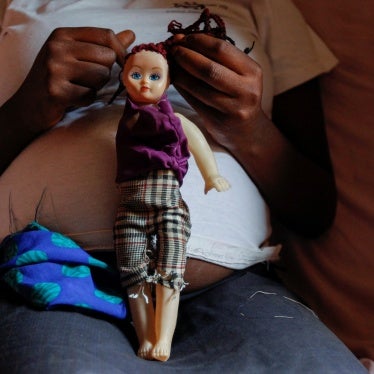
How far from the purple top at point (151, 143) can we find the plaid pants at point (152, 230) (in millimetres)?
12

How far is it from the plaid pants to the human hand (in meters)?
0.17

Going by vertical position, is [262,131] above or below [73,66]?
below

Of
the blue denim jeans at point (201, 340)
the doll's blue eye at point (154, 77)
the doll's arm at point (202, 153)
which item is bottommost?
the blue denim jeans at point (201, 340)

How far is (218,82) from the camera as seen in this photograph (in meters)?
0.73

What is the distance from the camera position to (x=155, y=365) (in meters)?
0.65

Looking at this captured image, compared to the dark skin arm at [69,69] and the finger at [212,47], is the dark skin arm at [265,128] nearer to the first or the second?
the finger at [212,47]

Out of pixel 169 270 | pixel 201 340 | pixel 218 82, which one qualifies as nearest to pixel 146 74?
pixel 218 82

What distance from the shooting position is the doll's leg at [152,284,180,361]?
0.66m

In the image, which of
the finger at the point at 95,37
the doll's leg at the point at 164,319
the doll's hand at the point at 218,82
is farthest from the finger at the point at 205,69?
the doll's leg at the point at 164,319

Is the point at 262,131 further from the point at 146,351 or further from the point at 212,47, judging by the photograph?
the point at 146,351

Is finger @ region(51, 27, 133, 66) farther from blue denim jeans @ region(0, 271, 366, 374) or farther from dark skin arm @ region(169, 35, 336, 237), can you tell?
blue denim jeans @ region(0, 271, 366, 374)

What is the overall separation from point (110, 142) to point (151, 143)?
0.11 m

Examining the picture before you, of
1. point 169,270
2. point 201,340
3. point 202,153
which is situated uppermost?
point 202,153

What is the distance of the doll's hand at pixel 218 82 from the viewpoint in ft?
2.35
